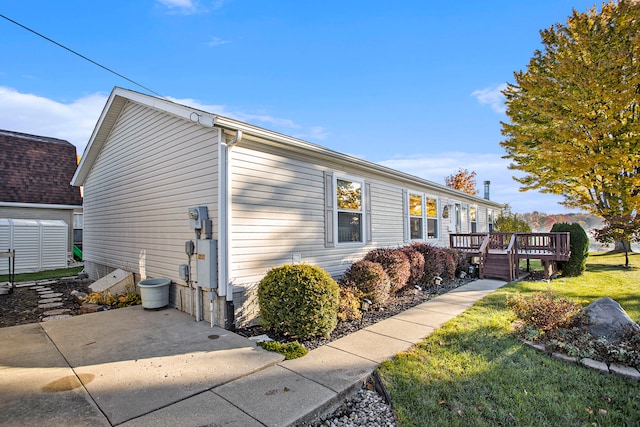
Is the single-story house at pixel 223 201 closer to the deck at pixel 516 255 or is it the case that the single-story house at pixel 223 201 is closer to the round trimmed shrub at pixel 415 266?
the round trimmed shrub at pixel 415 266

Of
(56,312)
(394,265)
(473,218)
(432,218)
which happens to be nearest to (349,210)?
(394,265)

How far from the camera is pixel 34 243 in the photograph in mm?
11742

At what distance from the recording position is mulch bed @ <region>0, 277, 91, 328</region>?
5590 mm

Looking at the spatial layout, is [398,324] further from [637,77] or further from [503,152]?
[503,152]

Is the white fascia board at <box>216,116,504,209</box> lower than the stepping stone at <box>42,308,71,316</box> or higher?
higher

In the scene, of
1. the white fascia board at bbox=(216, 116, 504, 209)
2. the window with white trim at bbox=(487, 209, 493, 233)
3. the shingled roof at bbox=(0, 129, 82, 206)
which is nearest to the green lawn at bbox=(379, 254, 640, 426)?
the white fascia board at bbox=(216, 116, 504, 209)

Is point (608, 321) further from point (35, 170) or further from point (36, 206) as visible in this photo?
point (35, 170)

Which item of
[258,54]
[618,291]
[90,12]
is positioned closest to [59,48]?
[90,12]

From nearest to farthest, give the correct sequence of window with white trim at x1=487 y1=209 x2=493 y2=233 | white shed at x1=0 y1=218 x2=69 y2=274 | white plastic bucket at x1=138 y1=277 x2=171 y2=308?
white plastic bucket at x1=138 y1=277 x2=171 y2=308, white shed at x1=0 y1=218 x2=69 y2=274, window with white trim at x1=487 y1=209 x2=493 y2=233

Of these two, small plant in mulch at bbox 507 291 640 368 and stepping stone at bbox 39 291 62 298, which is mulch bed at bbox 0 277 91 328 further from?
small plant in mulch at bbox 507 291 640 368

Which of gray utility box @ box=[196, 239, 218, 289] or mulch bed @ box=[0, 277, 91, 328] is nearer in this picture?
gray utility box @ box=[196, 239, 218, 289]

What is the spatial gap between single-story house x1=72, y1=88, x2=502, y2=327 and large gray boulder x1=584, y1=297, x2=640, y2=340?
4.35 metres

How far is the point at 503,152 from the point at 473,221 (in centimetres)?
385

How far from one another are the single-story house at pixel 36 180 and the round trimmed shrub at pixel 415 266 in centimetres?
1411
